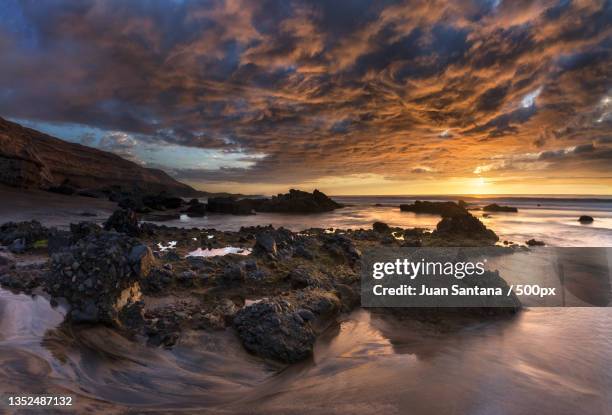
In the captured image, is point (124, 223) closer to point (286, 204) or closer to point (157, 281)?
point (157, 281)

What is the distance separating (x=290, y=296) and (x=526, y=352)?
359cm

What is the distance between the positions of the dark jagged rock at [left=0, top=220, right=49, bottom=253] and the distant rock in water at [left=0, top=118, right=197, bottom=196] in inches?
1062

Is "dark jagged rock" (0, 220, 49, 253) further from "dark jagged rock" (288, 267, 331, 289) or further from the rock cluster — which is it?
the rock cluster

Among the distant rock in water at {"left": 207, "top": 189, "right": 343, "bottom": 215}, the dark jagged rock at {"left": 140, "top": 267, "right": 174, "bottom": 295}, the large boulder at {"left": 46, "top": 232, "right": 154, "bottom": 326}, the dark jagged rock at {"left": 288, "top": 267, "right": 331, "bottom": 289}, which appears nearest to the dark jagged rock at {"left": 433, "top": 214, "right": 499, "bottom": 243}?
the dark jagged rock at {"left": 288, "top": 267, "right": 331, "bottom": 289}

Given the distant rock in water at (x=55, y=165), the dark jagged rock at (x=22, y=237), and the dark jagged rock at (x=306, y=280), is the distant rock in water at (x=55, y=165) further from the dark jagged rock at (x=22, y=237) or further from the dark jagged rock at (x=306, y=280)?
the dark jagged rock at (x=306, y=280)

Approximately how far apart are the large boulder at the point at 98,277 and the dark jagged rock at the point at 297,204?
3300cm

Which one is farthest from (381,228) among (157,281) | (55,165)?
(55,165)

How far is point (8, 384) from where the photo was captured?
2838mm

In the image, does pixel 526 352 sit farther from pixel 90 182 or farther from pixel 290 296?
pixel 90 182

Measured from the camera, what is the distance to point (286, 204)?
39281 mm

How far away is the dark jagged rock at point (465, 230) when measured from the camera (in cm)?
1495

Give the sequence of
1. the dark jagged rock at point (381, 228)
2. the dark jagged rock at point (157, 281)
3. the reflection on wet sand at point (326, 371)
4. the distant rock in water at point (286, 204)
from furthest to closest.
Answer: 1. the distant rock in water at point (286, 204)
2. the dark jagged rock at point (381, 228)
3. the dark jagged rock at point (157, 281)
4. the reflection on wet sand at point (326, 371)

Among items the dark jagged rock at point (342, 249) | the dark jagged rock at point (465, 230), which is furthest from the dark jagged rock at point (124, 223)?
the dark jagged rock at point (465, 230)

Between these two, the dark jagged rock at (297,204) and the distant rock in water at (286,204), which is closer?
the distant rock in water at (286,204)
